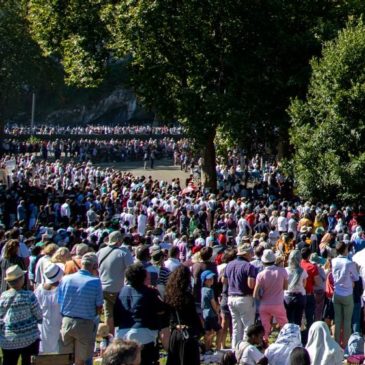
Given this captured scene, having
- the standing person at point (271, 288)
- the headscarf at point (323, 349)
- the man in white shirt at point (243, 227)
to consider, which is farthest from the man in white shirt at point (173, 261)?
the man in white shirt at point (243, 227)

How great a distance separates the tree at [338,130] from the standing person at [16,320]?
20.3 metres

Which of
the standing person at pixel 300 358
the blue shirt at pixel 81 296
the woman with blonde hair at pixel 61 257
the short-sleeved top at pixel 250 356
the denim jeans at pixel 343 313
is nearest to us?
the standing person at pixel 300 358

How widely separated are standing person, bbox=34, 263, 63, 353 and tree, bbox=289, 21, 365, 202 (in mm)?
19081

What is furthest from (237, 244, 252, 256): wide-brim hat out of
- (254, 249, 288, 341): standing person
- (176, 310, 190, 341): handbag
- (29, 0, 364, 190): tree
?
(29, 0, 364, 190): tree

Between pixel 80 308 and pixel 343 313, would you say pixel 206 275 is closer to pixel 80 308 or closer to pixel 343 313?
pixel 343 313

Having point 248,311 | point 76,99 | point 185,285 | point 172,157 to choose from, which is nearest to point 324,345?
point 185,285

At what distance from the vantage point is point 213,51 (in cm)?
3325

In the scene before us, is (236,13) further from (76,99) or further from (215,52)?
(76,99)

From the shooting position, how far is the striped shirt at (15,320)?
27.6 feet

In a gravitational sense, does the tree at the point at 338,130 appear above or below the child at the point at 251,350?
above

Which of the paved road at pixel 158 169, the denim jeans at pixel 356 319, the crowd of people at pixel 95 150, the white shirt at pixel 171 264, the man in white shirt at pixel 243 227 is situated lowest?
the denim jeans at pixel 356 319

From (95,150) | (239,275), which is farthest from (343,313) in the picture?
(95,150)

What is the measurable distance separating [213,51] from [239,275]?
75.2ft

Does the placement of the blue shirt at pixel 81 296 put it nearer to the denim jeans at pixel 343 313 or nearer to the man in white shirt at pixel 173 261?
the man in white shirt at pixel 173 261
